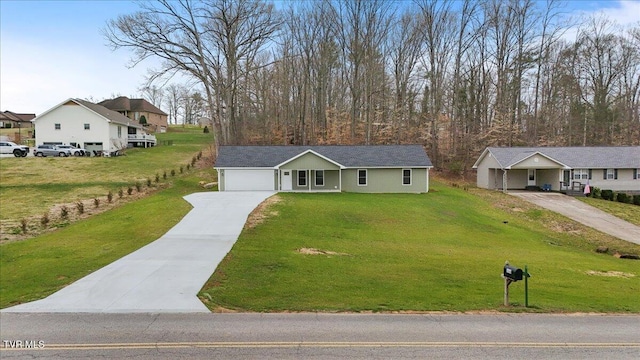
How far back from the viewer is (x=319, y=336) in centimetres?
781

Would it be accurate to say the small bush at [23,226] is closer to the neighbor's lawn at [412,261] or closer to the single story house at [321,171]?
the neighbor's lawn at [412,261]

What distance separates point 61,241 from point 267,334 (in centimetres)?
1453

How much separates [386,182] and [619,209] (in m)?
17.7

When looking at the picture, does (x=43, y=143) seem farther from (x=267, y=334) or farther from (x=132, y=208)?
(x=267, y=334)

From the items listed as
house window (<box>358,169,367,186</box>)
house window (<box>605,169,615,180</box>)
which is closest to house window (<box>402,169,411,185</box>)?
house window (<box>358,169,367,186</box>)

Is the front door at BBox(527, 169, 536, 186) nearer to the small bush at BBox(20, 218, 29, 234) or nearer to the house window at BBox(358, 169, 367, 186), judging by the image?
the house window at BBox(358, 169, 367, 186)

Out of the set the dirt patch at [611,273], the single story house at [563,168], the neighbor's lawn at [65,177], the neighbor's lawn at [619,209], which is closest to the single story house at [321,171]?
the neighbor's lawn at [65,177]

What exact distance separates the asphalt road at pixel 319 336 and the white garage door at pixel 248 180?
22.9 meters

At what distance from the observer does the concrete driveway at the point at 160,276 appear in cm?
977

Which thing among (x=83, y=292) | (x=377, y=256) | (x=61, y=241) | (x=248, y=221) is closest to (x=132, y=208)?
(x=61, y=241)

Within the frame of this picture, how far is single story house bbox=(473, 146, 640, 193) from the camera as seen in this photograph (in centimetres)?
3694

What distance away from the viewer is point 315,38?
47969mm

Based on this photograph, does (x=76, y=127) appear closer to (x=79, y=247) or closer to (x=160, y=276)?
(x=79, y=247)

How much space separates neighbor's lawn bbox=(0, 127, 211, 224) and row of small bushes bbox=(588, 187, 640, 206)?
3925cm
